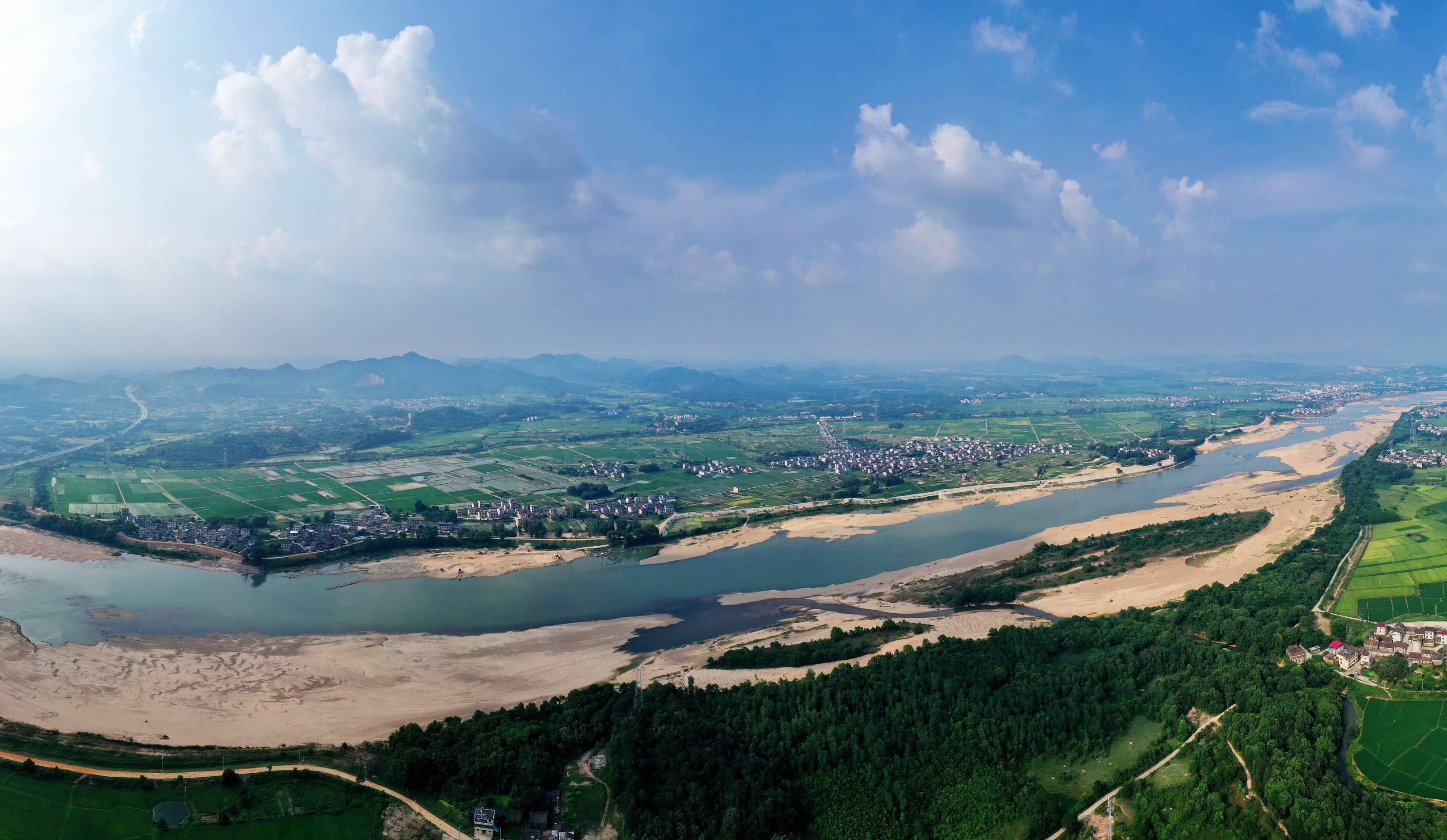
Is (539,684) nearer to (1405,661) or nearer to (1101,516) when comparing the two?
(1405,661)

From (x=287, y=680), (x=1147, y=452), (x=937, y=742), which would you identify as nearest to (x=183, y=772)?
(x=287, y=680)

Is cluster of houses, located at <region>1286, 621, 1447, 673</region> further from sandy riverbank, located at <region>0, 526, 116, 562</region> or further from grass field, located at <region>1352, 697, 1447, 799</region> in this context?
sandy riverbank, located at <region>0, 526, 116, 562</region>

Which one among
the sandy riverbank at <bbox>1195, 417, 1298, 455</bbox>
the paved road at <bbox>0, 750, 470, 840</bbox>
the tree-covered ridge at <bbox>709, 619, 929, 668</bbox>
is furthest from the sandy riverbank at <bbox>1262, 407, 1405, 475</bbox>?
the paved road at <bbox>0, 750, 470, 840</bbox>

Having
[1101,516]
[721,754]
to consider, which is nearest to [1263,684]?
[721,754]

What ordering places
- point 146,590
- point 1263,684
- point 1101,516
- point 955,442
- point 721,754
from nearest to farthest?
point 721,754, point 1263,684, point 146,590, point 1101,516, point 955,442

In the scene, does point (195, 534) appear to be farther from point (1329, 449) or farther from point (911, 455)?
point (1329, 449)

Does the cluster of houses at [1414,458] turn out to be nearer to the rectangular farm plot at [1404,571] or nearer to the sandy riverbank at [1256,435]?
the sandy riverbank at [1256,435]
